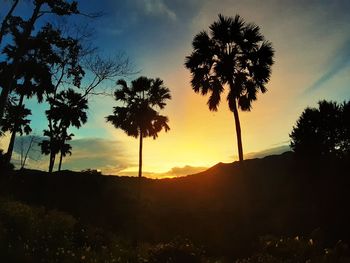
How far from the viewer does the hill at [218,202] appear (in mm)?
27625

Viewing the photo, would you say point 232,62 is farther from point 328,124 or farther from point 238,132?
point 328,124

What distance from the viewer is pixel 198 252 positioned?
53.6 feet

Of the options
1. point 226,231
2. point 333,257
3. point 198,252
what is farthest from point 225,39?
point 333,257

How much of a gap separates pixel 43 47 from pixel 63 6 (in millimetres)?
3155

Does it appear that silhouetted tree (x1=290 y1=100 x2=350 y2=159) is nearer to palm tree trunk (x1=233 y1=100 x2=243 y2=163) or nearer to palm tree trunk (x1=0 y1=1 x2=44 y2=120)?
palm tree trunk (x1=233 y1=100 x2=243 y2=163)

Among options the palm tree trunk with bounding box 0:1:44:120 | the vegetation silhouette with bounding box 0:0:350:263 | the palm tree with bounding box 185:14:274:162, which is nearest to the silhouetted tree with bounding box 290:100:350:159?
the vegetation silhouette with bounding box 0:0:350:263

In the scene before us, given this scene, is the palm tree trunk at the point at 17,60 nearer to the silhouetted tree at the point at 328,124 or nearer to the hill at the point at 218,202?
the hill at the point at 218,202

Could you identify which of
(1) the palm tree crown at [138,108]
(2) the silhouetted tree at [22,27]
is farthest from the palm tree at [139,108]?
(2) the silhouetted tree at [22,27]

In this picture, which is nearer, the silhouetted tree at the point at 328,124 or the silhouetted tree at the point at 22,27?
the silhouetted tree at the point at 22,27

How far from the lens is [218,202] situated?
43.7m

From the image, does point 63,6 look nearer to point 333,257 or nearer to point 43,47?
point 43,47

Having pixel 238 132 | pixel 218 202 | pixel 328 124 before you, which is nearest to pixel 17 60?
pixel 238 132

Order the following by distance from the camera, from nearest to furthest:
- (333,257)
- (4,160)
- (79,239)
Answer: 1. (333,257)
2. (79,239)
3. (4,160)

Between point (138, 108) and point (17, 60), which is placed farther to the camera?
point (138, 108)
